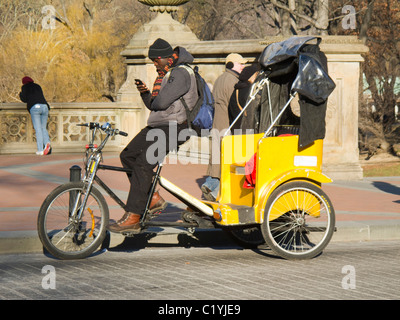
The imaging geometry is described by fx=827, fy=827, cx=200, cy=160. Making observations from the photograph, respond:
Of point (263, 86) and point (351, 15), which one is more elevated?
point (351, 15)

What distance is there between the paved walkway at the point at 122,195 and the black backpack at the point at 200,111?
1.98m

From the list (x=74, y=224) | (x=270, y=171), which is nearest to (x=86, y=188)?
(x=74, y=224)

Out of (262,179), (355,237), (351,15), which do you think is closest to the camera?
(262,179)

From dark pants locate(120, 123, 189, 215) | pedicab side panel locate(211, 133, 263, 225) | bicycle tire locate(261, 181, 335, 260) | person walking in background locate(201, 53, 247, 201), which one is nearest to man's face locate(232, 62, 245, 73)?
person walking in background locate(201, 53, 247, 201)

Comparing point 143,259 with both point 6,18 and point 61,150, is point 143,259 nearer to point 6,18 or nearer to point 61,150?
point 61,150

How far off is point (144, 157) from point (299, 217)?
5.31 ft

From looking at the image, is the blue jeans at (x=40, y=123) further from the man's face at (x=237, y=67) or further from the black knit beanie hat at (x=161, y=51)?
the black knit beanie hat at (x=161, y=51)

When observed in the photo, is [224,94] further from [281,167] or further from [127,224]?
[127,224]

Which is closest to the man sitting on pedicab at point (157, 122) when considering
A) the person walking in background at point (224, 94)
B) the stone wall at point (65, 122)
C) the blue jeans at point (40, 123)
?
the person walking in background at point (224, 94)

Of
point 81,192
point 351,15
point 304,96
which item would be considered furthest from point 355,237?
point 351,15

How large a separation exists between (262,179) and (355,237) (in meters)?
1.81

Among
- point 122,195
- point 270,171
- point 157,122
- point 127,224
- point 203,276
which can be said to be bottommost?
point 203,276

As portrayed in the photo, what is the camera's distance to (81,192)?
7750 millimetres

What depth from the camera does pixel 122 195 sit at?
11.0 metres
